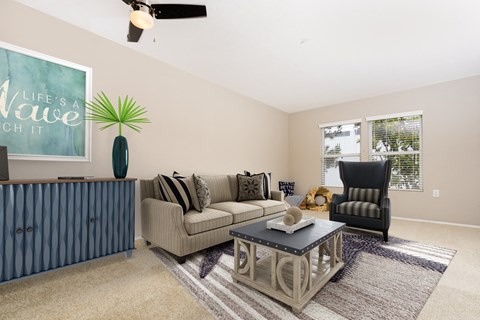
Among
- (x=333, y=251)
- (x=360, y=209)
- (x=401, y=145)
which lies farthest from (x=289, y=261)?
(x=401, y=145)

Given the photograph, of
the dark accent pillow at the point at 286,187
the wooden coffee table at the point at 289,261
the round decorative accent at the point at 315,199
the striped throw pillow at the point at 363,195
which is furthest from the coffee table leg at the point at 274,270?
the dark accent pillow at the point at 286,187

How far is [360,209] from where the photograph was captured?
302 cm

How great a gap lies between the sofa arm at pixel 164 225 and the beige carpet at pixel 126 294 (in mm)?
208

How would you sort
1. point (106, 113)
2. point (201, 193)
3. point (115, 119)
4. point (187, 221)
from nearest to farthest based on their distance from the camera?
point (187, 221) → point (115, 119) → point (106, 113) → point (201, 193)

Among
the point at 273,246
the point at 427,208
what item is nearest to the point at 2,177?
the point at 273,246

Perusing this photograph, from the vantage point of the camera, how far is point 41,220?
178 cm

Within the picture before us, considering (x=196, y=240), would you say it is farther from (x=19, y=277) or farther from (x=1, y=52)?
(x=1, y=52)

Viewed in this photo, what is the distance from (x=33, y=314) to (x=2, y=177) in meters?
1.02

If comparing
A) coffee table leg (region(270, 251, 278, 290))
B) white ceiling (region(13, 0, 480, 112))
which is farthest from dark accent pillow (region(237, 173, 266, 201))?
coffee table leg (region(270, 251, 278, 290))

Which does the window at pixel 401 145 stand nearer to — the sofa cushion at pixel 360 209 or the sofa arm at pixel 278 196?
the sofa cushion at pixel 360 209

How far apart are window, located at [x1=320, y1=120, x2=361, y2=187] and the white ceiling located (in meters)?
1.19

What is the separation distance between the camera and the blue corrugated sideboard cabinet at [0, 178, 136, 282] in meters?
1.65

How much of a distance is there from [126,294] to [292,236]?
136 centimetres

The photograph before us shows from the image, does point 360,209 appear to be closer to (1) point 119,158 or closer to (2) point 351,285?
(2) point 351,285
